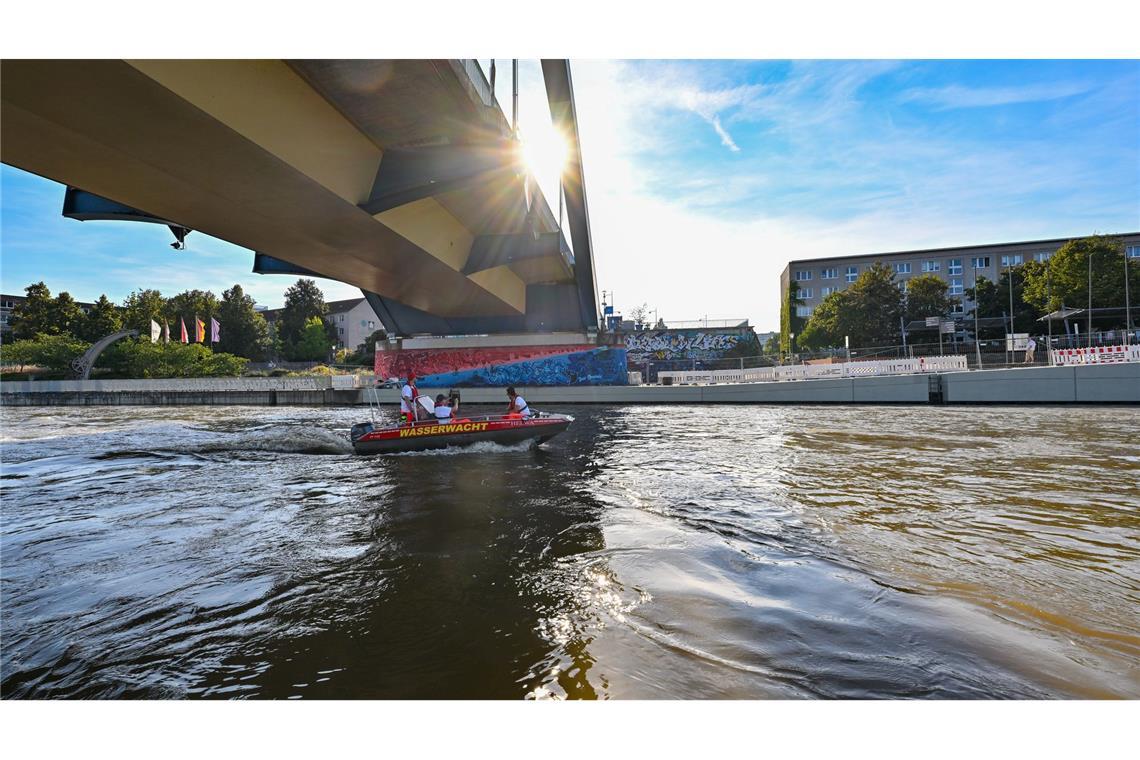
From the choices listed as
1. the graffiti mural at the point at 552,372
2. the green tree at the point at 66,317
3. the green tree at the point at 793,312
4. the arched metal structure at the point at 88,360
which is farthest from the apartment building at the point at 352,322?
the green tree at the point at 793,312

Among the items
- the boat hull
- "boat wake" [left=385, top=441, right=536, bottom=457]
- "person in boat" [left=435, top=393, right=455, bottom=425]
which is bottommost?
"boat wake" [left=385, top=441, right=536, bottom=457]

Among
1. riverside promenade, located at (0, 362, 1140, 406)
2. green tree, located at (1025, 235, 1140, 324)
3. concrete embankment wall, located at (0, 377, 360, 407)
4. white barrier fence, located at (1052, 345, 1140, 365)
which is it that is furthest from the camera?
green tree, located at (1025, 235, 1140, 324)

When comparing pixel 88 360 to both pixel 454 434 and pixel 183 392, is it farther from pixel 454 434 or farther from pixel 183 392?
pixel 454 434

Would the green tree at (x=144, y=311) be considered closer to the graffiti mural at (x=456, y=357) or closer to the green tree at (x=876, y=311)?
the graffiti mural at (x=456, y=357)

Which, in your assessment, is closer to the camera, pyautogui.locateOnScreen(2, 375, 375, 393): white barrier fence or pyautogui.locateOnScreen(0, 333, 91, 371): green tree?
pyautogui.locateOnScreen(2, 375, 375, 393): white barrier fence

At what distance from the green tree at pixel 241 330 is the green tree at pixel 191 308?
47.1 inches

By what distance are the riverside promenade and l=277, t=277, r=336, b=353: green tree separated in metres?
40.0

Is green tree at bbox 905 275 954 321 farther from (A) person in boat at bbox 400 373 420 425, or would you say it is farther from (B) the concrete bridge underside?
(A) person in boat at bbox 400 373 420 425

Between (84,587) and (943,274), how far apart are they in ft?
296

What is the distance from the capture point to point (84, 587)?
5.39 meters

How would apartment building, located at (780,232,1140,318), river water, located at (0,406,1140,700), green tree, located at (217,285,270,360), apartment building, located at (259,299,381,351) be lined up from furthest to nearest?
apartment building, located at (259,299,381,351) → green tree, located at (217,285,270,360) → apartment building, located at (780,232,1140,318) → river water, located at (0,406,1140,700)

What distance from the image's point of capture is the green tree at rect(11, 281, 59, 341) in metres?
59.8

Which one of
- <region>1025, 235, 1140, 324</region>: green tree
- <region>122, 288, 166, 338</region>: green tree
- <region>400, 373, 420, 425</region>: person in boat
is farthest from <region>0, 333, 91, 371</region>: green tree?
<region>1025, 235, 1140, 324</region>: green tree

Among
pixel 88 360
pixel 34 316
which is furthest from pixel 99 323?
pixel 88 360
